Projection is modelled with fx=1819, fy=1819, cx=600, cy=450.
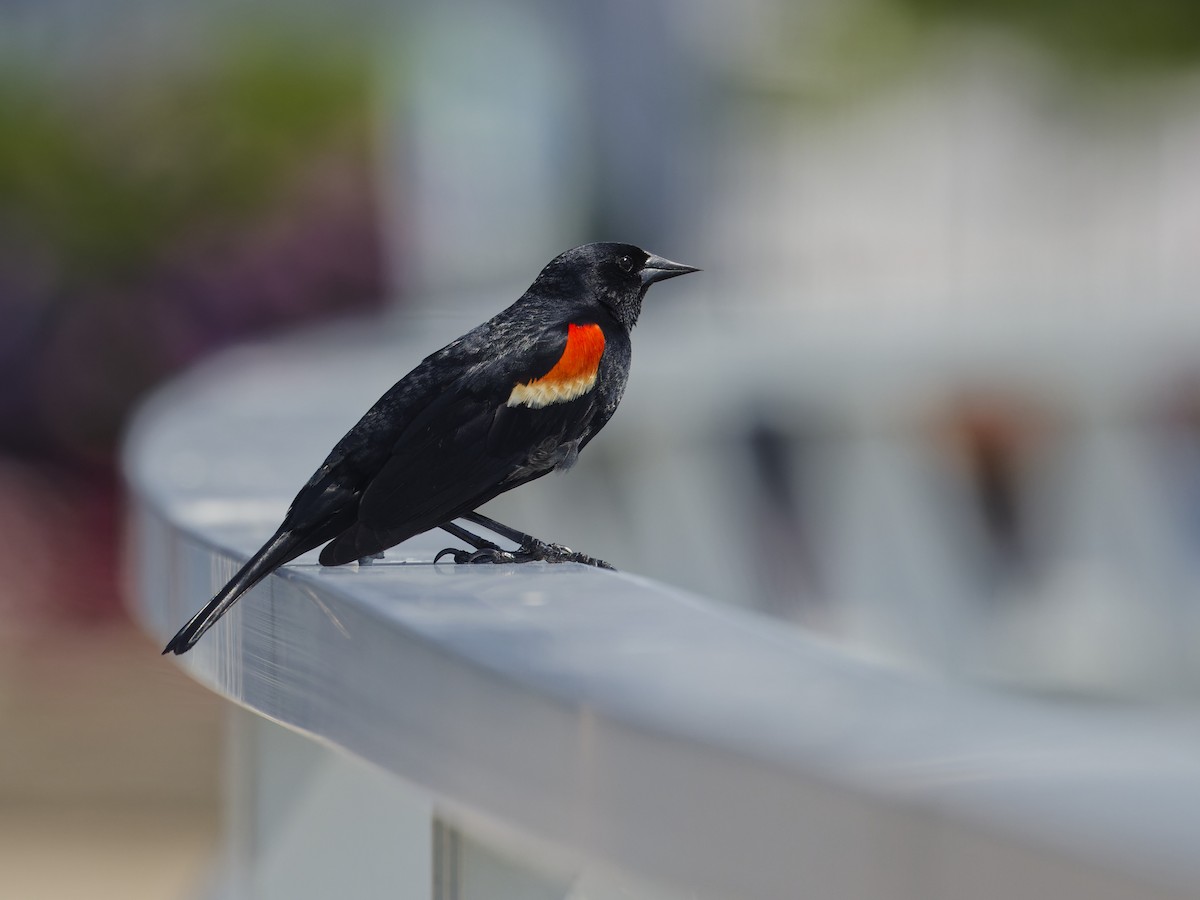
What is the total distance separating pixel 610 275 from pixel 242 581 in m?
0.60

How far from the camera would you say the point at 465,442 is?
149cm

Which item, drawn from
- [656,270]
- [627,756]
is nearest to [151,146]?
[656,270]

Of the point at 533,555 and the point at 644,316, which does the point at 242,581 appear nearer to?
the point at 533,555

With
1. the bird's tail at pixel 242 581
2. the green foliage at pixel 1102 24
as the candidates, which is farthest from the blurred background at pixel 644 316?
the green foliage at pixel 1102 24

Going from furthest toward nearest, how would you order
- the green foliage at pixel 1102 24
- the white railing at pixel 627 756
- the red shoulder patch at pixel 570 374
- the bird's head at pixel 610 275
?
the green foliage at pixel 1102 24 → the bird's head at pixel 610 275 → the red shoulder patch at pixel 570 374 → the white railing at pixel 627 756

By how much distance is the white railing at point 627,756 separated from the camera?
0.56m

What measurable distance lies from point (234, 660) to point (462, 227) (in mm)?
8871

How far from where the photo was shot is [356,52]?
34.2ft

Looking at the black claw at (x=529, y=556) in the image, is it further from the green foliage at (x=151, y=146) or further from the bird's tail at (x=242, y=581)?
the green foliage at (x=151, y=146)

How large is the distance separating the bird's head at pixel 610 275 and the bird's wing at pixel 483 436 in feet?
0.33

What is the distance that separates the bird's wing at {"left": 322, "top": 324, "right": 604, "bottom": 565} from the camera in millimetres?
1408

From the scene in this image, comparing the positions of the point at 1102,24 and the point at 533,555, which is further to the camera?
the point at 1102,24

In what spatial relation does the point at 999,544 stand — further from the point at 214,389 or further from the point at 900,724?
the point at 900,724

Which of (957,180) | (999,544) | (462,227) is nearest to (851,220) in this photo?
(957,180)
